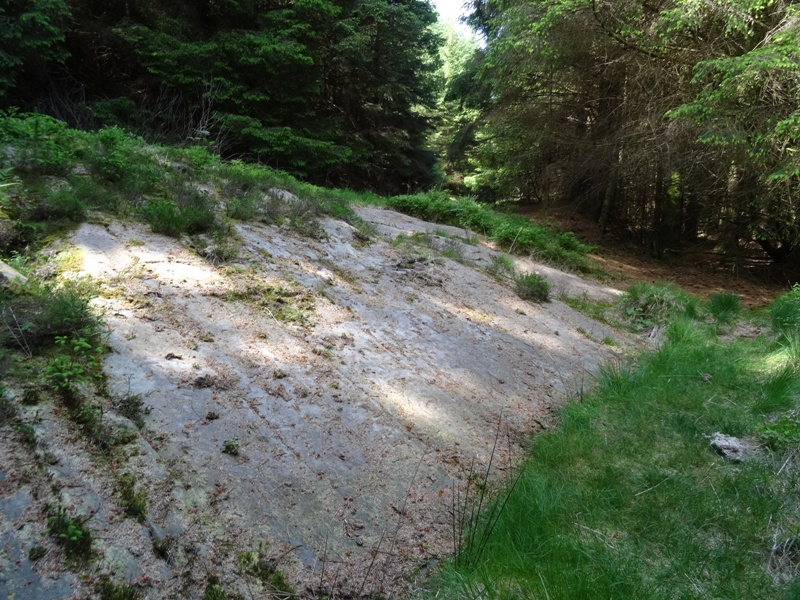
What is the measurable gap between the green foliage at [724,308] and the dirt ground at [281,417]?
276 centimetres

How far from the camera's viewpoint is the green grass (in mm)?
2068

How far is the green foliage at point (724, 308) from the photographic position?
698 centimetres

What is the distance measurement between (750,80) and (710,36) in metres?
2.63

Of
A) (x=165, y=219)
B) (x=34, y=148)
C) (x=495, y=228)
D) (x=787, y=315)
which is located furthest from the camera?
(x=495, y=228)

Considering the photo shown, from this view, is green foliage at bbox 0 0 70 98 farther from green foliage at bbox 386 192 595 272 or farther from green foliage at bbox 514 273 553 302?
green foliage at bbox 514 273 553 302

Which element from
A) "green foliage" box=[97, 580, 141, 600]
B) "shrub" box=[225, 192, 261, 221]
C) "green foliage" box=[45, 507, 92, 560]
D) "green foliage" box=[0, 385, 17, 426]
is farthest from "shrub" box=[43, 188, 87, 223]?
"green foliage" box=[97, 580, 141, 600]

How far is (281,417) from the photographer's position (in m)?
2.87

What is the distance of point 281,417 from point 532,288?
177 inches

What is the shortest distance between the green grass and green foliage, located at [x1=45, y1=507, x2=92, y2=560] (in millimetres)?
1437

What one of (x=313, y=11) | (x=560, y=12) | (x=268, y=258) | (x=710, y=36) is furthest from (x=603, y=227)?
(x=268, y=258)

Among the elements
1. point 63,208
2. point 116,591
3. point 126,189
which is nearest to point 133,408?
point 116,591

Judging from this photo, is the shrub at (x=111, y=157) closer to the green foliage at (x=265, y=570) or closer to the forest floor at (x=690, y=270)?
the green foliage at (x=265, y=570)

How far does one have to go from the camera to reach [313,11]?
11.2m

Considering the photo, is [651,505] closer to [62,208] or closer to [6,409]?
[6,409]
